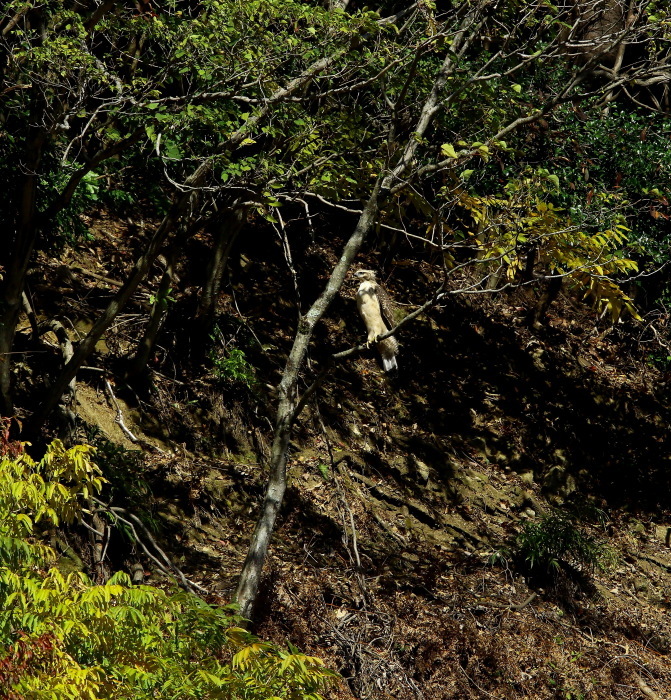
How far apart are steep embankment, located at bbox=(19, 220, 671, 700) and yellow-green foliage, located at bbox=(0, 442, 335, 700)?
12.8 feet

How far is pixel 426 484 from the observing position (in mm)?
10969

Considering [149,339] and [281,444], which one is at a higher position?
[281,444]

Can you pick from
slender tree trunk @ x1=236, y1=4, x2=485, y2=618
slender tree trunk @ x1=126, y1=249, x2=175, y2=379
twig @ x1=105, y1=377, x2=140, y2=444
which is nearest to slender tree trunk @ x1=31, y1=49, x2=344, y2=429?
slender tree trunk @ x1=236, y1=4, x2=485, y2=618

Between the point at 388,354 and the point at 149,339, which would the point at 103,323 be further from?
the point at 388,354

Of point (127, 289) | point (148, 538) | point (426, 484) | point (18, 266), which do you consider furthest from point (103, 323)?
point (426, 484)

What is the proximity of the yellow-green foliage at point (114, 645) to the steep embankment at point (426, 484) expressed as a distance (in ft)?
12.8

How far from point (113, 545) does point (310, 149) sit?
4.06 meters

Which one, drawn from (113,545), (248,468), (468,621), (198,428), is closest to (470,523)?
(468,621)

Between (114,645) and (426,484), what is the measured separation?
7.86 m

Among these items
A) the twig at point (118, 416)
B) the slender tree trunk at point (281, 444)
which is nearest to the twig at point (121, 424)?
the twig at point (118, 416)

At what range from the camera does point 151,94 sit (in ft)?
22.2

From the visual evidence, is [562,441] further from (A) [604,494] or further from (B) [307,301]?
(B) [307,301]

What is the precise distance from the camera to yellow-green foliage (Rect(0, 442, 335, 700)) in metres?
3.12

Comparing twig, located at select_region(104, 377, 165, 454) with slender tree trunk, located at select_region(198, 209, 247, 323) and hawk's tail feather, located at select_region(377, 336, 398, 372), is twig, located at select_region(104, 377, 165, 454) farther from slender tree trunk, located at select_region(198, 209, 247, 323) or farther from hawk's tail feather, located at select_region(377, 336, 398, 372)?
hawk's tail feather, located at select_region(377, 336, 398, 372)
